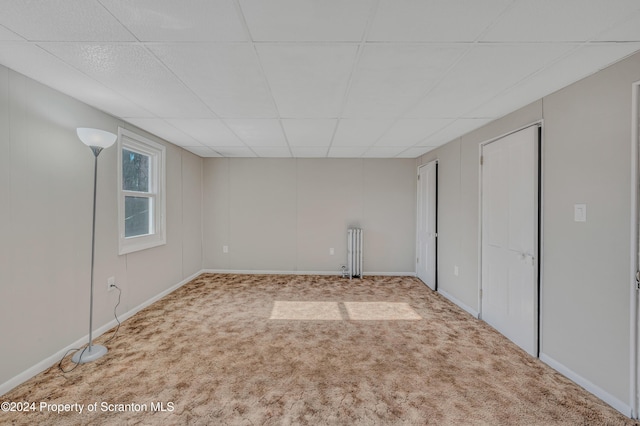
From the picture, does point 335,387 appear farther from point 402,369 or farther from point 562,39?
point 562,39

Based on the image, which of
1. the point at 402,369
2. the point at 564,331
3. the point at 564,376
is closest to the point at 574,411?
the point at 564,376

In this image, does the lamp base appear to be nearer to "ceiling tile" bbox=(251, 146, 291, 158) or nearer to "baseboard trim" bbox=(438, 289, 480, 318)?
"ceiling tile" bbox=(251, 146, 291, 158)

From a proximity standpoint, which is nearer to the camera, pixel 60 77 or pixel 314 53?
pixel 314 53

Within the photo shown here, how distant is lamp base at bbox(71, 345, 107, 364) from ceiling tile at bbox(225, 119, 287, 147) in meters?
2.55

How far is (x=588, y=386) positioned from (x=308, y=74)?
3080mm

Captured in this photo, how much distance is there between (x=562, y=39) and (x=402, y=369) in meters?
2.51

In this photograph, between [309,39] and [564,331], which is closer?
[309,39]

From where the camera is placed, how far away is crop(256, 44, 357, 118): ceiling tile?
1.65 m

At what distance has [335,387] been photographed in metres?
2.00

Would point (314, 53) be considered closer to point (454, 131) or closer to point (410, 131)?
point (410, 131)

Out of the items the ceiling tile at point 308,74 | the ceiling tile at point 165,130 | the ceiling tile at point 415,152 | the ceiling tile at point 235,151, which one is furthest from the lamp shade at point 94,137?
the ceiling tile at point 415,152

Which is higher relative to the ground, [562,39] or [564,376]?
[562,39]

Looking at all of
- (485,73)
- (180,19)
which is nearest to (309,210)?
(485,73)

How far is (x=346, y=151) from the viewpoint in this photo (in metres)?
4.61
